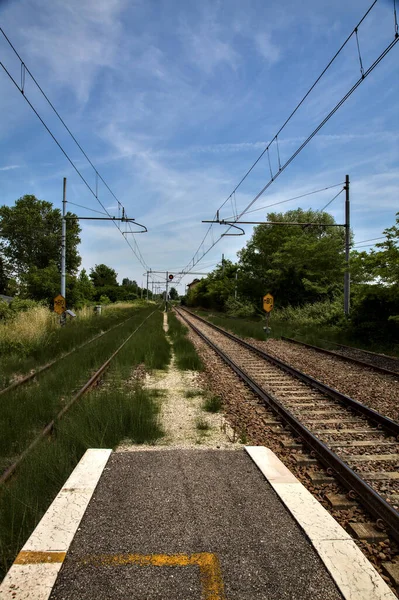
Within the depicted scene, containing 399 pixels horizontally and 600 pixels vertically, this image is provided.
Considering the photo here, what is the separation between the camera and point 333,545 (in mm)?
2781

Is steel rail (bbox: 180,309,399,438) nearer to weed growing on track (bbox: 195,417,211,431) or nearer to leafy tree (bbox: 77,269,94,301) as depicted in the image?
weed growing on track (bbox: 195,417,211,431)

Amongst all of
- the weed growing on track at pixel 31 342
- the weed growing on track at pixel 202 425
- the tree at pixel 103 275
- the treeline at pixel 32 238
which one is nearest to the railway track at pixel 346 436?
the weed growing on track at pixel 202 425

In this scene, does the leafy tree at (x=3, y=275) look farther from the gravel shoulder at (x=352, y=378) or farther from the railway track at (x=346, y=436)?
the railway track at (x=346, y=436)

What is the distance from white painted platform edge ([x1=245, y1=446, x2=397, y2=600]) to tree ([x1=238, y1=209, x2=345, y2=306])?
2219 cm

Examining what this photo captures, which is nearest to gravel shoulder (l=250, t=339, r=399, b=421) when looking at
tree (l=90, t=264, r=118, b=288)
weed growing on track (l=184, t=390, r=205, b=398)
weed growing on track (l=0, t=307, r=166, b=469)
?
weed growing on track (l=184, t=390, r=205, b=398)

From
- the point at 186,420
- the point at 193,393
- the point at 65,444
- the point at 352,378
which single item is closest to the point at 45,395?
the point at 65,444

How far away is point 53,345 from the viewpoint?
13.4 meters

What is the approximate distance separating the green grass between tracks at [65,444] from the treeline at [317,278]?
10.8 meters

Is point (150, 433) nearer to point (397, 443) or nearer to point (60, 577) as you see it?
point (60, 577)

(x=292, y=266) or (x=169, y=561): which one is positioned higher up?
(x=292, y=266)

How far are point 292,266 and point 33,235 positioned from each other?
40.8m

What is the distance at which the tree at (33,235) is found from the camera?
54656 mm

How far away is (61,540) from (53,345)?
1141 cm

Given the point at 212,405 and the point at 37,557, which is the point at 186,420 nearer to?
the point at 212,405
